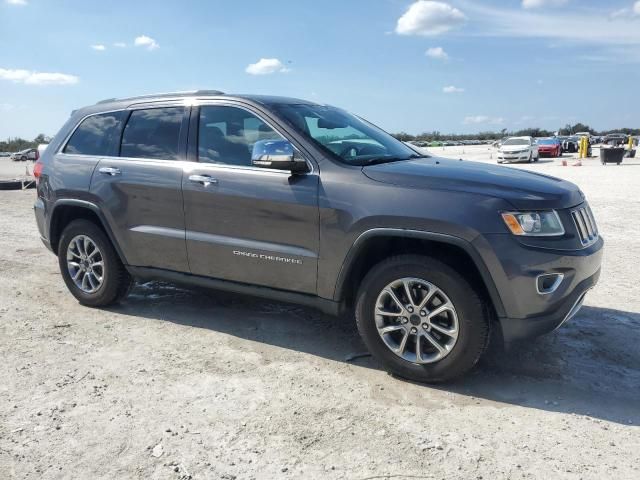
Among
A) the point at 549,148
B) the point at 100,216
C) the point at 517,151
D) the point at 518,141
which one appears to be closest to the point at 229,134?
the point at 100,216

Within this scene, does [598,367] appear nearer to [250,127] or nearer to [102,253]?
[250,127]

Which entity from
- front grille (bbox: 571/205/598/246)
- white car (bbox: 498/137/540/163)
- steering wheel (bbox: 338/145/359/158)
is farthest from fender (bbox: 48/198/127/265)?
white car (bbox: 498/137/540/163)

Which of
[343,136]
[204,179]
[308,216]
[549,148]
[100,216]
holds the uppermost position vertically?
[343,136]

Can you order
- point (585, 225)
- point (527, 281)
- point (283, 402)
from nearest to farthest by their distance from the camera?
point (527, 281) → point (283, 402) → point (585, 225)

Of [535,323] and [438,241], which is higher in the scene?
[438,241]

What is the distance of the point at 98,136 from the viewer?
512 centimetres

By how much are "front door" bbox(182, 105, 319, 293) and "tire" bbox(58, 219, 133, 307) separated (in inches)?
38.4

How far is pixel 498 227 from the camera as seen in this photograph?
3.29 metres

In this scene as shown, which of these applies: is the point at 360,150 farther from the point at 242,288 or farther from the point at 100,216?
the point at 100,216

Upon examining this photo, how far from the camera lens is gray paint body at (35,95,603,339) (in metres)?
3.33

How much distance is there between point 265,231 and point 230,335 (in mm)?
1029

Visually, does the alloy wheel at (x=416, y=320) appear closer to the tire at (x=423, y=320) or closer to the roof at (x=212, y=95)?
the tire at (x=423, y=320)

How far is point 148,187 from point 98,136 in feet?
3.18

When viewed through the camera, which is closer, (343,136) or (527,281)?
(527,281)
